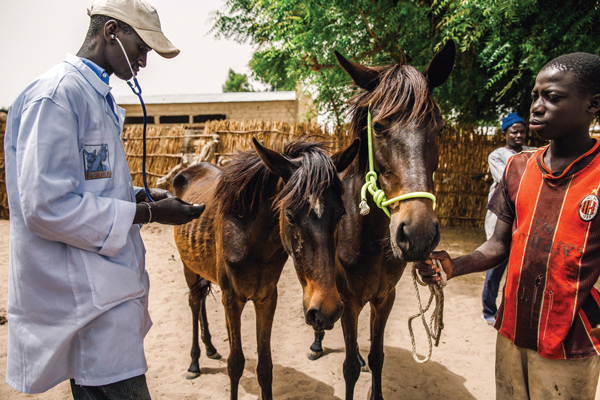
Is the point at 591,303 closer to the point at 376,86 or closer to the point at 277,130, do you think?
the point at 376,86

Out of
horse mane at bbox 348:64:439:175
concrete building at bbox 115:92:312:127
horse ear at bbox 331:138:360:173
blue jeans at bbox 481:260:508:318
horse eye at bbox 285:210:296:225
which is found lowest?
blue jeans at bbox 481:260:508:318

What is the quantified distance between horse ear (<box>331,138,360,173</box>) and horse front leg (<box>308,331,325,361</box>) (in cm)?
217

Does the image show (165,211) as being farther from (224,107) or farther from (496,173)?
(224,107)

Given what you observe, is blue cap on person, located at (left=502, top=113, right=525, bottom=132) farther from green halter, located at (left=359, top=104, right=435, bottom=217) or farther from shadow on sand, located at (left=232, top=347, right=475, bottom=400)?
green halter, located at (left=359, top=104, right=435, bottom=217)

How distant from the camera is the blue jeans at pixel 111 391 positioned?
133 cm

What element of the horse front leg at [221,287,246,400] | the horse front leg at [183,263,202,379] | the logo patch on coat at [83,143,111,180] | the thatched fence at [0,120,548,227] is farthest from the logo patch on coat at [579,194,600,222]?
the thatched fence at [0,120,548,227]

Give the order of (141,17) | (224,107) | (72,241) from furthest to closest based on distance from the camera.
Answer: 1. (224,107)
2. (141,17)
3. (72,241)

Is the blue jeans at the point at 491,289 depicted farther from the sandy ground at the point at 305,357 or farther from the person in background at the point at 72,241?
the person in background at the point at 72,241

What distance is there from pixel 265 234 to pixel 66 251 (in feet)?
4.06

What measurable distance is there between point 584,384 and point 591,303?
31 cm

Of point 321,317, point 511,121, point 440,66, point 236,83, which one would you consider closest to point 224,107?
point 511,121

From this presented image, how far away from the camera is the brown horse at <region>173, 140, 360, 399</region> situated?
1.80m

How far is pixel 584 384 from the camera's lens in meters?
1.38

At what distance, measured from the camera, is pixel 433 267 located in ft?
5.32
